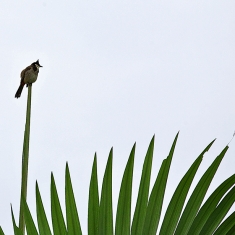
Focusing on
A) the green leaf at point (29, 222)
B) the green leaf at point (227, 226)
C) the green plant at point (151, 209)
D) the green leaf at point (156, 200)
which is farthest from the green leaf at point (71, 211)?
the green leaf at point (227, 226)

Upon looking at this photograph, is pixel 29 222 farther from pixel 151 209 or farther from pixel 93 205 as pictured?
pixel 151 209

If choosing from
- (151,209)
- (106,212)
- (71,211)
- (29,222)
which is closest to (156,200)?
(151,209)

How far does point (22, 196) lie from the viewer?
1955 millimetres

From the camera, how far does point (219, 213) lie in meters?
1.90

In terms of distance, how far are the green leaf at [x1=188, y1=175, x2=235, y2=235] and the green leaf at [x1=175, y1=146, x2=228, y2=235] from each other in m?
0.02

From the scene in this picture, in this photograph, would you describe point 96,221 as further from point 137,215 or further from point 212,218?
point 212,218

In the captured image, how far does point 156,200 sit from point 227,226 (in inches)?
9.7

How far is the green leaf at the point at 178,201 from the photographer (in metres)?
1.89

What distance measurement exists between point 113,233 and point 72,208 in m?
0.16

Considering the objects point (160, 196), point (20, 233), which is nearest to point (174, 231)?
point (160, 196)

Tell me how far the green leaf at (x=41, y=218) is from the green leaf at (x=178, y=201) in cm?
38

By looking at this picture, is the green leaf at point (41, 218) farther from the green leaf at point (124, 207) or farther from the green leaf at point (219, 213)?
the green leaf at point (219, 213)

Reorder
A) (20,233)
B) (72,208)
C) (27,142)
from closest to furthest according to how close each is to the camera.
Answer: (20,233) < (72,208) < (27,142)

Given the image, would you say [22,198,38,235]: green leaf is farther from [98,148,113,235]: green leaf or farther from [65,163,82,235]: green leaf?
[98,148,113,235]: green leaf
